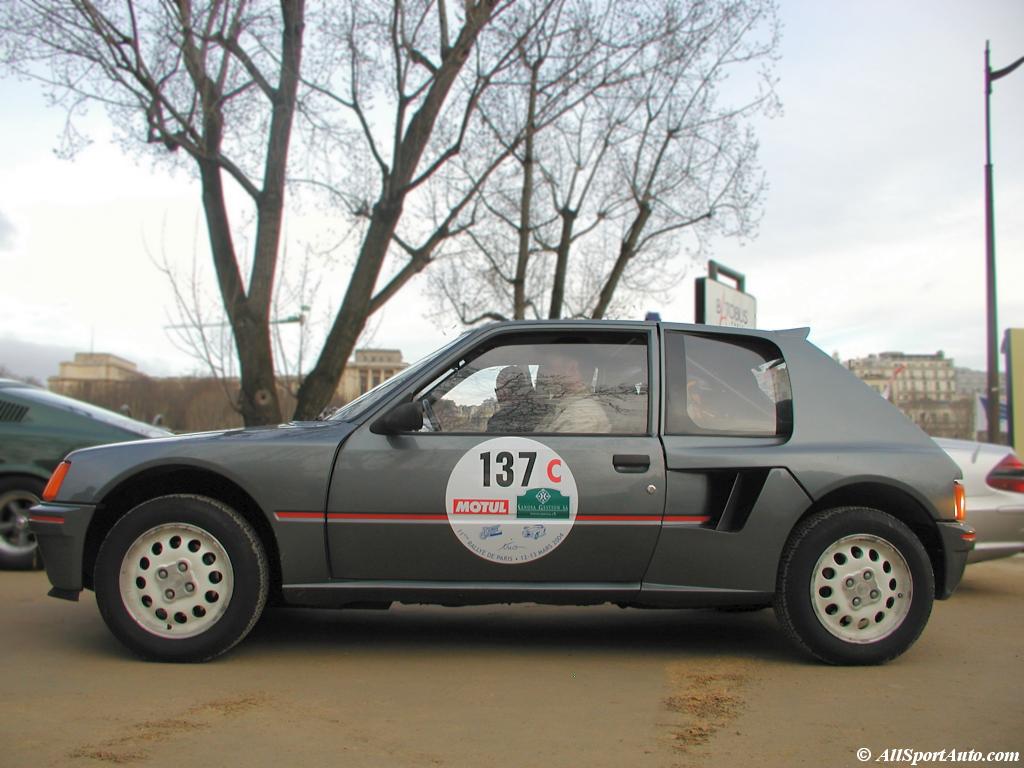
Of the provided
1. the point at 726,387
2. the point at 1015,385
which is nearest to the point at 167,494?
the point at 726,387

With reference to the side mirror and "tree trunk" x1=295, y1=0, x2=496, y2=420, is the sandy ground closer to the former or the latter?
the side mirror

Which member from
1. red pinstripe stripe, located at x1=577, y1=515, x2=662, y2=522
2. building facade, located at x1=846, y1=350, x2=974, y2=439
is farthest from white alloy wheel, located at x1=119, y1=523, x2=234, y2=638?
building facade, located at x1=846, y1=350, x2=974, y2=439

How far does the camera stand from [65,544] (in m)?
4.62

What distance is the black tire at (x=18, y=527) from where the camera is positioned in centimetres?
767

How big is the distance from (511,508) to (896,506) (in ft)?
6.37

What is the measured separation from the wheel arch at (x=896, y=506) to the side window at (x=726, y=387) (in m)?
0.40

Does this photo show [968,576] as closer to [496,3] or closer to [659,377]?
[659,377]

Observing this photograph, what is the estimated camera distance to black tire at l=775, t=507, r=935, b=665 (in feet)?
15.3

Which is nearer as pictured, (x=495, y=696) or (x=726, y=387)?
(x=495, y=696)

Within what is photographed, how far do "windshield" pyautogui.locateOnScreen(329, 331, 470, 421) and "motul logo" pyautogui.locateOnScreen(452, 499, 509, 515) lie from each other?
650 mm

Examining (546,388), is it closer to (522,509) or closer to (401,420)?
(522,509)

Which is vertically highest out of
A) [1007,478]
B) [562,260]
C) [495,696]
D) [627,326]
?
[562,260]

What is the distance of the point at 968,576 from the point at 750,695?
5119 mm

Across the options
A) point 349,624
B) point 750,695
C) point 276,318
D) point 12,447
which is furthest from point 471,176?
point 750,695
